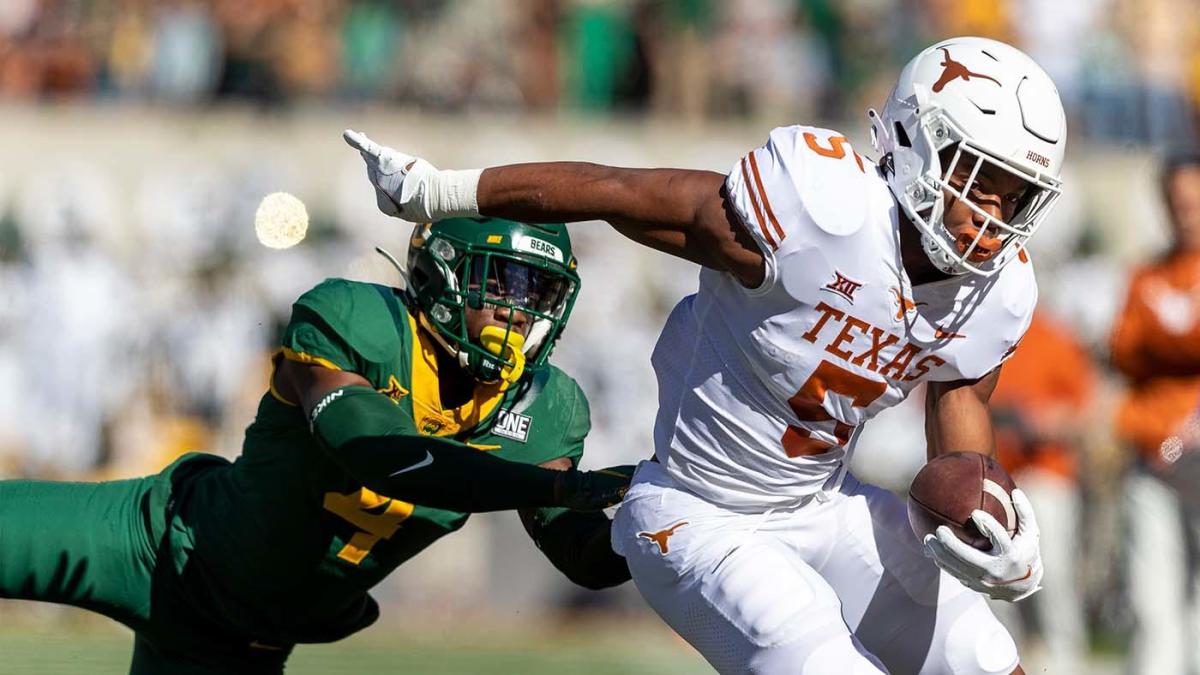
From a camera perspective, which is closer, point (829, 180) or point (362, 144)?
point (829, 180)

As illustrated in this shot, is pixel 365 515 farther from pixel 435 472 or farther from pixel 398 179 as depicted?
pixel 398 179

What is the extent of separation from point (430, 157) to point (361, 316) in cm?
754

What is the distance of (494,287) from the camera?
4.29 metres

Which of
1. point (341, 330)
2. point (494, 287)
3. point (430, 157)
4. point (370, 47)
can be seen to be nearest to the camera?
point (341, 330)

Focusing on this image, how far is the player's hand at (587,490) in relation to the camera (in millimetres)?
3805

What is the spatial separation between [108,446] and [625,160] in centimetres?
392

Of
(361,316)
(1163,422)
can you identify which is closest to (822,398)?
(361,316)

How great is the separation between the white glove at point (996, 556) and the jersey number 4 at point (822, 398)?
324 millimetres

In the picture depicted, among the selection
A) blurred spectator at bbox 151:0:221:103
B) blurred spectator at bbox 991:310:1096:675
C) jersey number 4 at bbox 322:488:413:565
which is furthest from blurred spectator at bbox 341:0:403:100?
jersey number 4 at bbox 322:488:413:565

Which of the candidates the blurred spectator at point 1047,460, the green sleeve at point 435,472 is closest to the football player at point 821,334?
the green sleeve at point 435,472

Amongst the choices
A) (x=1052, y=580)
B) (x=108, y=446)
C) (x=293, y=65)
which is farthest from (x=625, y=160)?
(x=1052, y=580)

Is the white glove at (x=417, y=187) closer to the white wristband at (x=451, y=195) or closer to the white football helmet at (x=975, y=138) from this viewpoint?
the white wristband at (x=451, y=195)

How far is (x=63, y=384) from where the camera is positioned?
10.5m

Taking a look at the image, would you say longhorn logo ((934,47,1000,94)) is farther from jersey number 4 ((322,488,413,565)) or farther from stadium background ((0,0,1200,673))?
stadium background ((0,0,1200,673))
